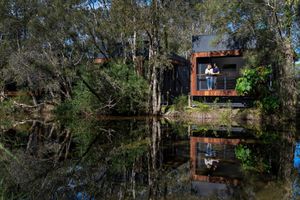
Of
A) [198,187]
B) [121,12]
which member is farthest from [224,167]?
[121,12]

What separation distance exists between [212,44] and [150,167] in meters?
11.3

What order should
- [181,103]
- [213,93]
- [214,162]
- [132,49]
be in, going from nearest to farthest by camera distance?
[214,162], [213,93], [181,103], [132,49]

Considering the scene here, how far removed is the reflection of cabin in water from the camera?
5.04m

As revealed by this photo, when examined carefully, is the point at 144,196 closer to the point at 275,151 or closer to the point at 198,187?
the point at 198,187

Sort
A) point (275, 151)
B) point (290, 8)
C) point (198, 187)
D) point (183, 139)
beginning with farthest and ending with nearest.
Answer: point (290, 8) < point (183, 139) < point (275, 151) < point (198, 187)

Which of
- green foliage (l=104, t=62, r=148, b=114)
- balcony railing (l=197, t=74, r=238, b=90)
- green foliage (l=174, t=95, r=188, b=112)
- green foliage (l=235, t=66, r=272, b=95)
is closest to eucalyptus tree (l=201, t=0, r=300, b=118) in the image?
green foliage (l=235, t=66, r=272, b=95)

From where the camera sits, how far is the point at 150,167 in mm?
6105

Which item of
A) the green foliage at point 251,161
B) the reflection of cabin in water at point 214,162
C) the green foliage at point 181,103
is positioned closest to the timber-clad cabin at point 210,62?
the green foliage at point 181,103

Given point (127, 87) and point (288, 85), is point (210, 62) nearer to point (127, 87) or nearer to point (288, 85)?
point (127, 87)

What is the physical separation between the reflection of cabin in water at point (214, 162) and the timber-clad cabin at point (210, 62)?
21.6ft

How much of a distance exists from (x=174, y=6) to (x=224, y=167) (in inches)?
433

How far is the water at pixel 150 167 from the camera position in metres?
4.53

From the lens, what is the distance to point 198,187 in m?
4.93

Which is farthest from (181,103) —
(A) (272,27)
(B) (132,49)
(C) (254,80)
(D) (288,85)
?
(A) (272,27)
